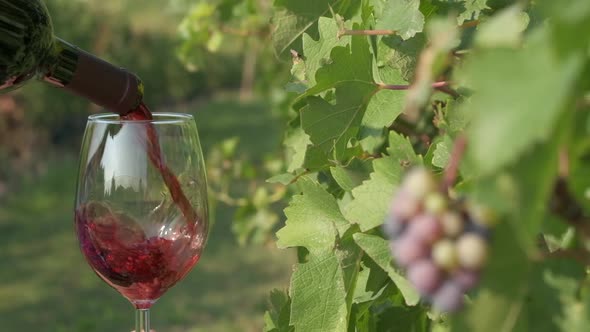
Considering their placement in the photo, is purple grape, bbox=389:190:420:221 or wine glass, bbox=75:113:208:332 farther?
wine glass, bbox=75:113:208:332

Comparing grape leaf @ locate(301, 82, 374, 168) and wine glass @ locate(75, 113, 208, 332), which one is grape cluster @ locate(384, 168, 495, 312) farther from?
wine glass @ locate(75, 113, 208, 332)

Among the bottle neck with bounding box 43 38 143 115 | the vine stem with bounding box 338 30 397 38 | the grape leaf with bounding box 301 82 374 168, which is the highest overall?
the vine stem with bounding box 338 30 397 38

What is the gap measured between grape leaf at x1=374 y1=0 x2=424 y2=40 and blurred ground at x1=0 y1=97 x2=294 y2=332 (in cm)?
378

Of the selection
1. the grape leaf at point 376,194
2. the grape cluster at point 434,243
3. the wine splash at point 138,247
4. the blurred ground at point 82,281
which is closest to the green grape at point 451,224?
the grape cluster at point 434,243

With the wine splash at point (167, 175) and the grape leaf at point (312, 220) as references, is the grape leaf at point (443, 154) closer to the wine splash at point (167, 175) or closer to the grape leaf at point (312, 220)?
the grape leaf at point (312, 220)

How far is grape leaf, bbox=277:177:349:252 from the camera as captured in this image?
1050mm

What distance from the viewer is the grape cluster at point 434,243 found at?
0.43 metres

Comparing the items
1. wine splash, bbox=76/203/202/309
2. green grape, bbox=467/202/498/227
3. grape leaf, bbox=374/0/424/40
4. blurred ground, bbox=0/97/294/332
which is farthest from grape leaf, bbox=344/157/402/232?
blurred ground, bbox=0/97/294/332

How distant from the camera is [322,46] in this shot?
109cm

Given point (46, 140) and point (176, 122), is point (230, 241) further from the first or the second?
→ point (176, 122)

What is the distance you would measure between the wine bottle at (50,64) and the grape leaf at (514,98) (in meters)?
1.09

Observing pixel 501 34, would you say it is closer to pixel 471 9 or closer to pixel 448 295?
pixel 448 295

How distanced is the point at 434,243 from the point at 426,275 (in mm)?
16

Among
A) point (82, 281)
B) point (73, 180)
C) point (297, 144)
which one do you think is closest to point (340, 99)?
point (297, 144)
